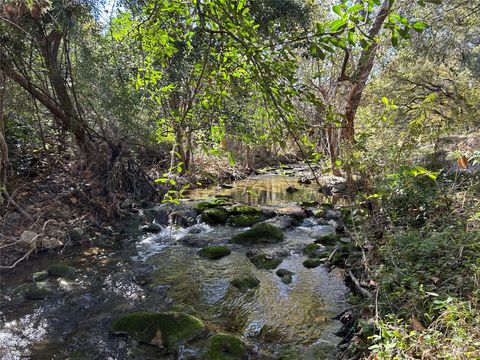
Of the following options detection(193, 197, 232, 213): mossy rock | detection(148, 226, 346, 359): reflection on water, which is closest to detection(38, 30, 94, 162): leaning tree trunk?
detection(193, 197, 232, 213): mossy rock

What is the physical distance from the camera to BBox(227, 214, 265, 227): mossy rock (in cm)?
980

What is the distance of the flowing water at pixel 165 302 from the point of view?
14.2 feet

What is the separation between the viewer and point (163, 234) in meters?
9.30

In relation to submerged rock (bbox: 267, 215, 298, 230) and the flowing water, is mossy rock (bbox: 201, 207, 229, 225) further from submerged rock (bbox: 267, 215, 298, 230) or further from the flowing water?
the flowing water

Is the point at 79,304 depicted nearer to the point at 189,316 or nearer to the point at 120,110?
the point at 189,316

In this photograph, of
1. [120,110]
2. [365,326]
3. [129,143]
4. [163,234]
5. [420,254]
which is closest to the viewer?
[365,326]

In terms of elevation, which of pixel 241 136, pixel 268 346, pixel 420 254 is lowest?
pixel 268 346

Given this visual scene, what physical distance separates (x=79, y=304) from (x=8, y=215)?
339 cm

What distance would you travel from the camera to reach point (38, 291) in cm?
571

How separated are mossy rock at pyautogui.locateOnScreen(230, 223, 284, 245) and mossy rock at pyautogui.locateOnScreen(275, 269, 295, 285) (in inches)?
75.3

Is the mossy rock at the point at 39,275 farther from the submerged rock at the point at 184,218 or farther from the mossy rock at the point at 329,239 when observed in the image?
the mossy rock at the point at 329,239

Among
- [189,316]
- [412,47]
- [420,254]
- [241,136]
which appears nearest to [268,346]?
[189,316]

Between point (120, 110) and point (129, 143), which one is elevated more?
point (120, 110)

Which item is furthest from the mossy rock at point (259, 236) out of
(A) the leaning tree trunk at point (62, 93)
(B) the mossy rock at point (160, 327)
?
(A) the leaning tree trunk at point (62, 93)
